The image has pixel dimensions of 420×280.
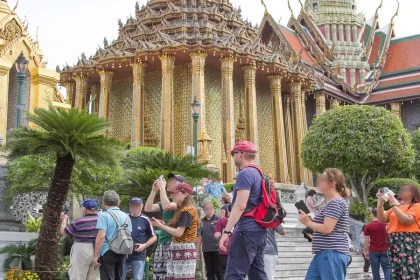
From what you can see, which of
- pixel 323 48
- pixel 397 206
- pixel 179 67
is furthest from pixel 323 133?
pixel 323 48

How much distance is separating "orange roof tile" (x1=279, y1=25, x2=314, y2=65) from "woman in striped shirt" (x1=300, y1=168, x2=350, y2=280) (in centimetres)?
3266

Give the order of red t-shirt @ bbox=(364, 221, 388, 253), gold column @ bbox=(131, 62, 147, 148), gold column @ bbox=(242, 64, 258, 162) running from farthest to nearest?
1. gold column @ bbox=(242, 64, 258, 162)
2. gold column @ bbox=(131, 62, 147, 148)
3. red t-shirt @ bbox=(364, 221, 388, 253)

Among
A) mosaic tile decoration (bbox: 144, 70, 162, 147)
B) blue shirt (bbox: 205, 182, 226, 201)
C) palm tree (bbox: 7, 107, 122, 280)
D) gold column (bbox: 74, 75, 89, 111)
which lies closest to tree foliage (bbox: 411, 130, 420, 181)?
mosaic tile decoration (bbox: 144, 70, 162, 147)

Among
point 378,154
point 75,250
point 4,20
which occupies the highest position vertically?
point 4,20

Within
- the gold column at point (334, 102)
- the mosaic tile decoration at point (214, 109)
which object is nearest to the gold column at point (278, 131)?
the mosaic tile decoration at point (214, 109)

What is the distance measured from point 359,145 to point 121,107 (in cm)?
1236

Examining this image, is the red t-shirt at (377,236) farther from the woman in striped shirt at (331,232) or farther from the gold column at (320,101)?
the gold column at (320,101)

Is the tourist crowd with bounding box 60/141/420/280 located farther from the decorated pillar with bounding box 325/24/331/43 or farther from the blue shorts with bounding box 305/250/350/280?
the decorated pillar with bounding box 325/24/331/43

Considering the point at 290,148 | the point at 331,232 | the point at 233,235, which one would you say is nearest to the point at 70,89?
the point at 290,148

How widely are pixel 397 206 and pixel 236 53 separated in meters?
19.1

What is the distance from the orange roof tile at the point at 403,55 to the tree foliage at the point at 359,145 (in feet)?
60.3

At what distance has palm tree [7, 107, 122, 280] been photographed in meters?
8.52

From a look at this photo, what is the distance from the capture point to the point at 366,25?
144 ft

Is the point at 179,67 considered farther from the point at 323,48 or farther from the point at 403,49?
the point at 403,49
